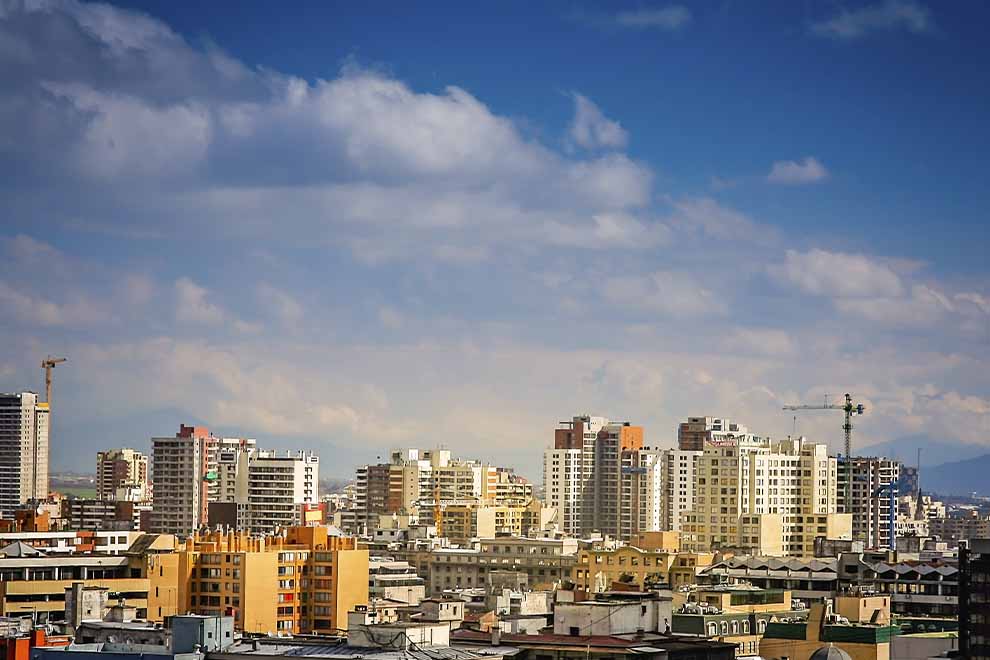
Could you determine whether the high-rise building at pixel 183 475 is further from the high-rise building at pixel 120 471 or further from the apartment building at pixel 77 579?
the apartment building at pixel 77 579

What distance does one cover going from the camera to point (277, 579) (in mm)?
67562

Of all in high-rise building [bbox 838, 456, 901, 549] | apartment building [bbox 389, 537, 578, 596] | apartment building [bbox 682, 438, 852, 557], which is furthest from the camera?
high-rise building [bbox 838, 456, 901, 549]

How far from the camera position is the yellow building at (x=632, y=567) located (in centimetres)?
7681

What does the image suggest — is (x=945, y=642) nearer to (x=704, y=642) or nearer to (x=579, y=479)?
(x=704, y=642)

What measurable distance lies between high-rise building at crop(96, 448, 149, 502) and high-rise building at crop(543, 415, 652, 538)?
3102 cm

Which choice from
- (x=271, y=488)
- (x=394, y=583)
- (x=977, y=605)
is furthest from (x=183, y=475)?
(x=977, y=605)

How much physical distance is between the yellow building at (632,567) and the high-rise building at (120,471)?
74.3 metres

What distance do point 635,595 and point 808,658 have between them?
15.2 feet

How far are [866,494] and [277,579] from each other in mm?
63304

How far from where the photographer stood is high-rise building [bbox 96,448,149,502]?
154 meters

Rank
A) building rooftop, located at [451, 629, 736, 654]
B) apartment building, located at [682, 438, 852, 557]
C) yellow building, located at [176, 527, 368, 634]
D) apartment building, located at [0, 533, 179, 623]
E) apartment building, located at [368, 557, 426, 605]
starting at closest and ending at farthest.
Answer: building rooftop, located at [451, 629, 736, 654] → apartment building, located at [0, 533, 179, 623] → yellow building, located at [176, 527, 368, 634] → apartment building, located at [368, 557, 426, 605] → apartment building, located at [682, 438, 852, 557]

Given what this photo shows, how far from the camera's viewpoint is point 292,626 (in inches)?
2635

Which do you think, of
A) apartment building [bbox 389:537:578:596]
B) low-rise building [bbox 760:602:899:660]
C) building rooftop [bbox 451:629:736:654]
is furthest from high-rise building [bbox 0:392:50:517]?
building rooftop [bbox 451:629:736:654]

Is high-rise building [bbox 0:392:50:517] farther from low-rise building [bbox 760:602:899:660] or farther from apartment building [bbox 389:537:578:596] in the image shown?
→ low-rise building [bbox 760:602:899:660]
